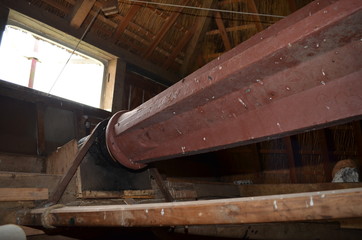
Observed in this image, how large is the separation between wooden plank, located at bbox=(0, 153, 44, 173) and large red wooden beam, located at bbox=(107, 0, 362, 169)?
6.87ft

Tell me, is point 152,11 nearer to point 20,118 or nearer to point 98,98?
point 98,98

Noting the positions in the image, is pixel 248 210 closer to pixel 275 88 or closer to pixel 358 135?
pixel 275 88

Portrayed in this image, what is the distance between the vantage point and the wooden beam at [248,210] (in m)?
0.64

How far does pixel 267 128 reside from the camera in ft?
3.63

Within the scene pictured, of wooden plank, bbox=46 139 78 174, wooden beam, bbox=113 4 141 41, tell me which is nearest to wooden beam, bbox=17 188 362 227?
wooden plank, bbox=46 139 78 174

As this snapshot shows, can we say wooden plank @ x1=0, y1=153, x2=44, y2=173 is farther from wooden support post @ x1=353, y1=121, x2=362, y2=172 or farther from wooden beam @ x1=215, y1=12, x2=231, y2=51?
wooden support post @ x1=353, y1=121, x2=362, y2=172

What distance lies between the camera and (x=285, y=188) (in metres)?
3.61

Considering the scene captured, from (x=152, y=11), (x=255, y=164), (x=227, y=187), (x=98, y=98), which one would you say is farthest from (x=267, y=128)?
(x=255, y=164)

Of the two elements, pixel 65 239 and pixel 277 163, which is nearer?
pixel 65 239

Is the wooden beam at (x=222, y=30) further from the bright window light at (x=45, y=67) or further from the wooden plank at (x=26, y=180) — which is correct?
the wooden plank at (x=26, y=180)

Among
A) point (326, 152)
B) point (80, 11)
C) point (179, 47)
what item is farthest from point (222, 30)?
point (326, 152)

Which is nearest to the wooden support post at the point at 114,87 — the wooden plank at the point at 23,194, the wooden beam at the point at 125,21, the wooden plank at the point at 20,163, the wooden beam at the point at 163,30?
the wooden beam at the point at 125,21

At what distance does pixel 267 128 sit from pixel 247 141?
0.12 metres

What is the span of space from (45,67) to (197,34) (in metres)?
2.80
